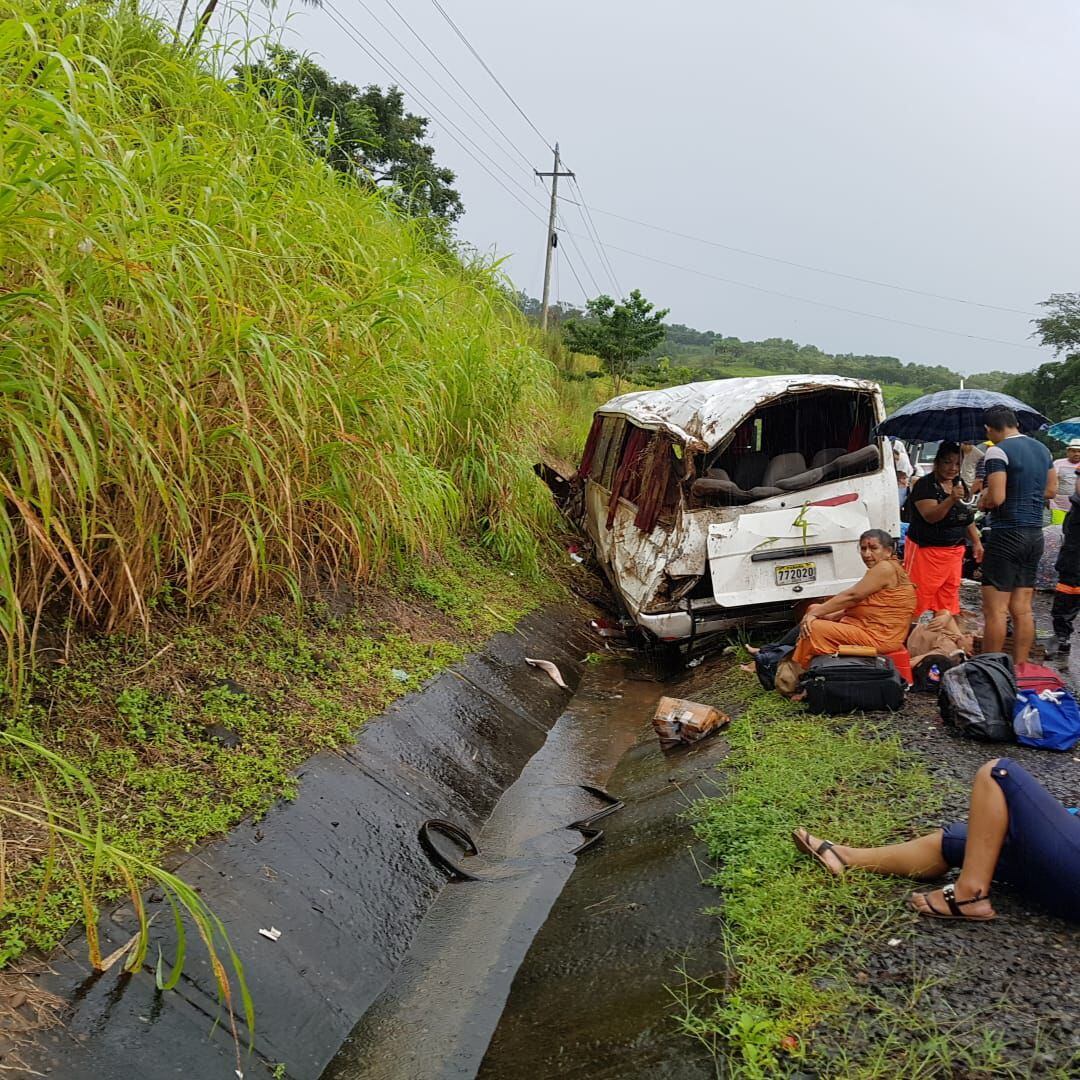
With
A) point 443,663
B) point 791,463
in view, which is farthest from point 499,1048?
point 791,463

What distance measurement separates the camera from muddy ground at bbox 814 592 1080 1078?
7.58 ft

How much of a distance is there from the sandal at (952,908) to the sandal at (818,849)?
320 mm

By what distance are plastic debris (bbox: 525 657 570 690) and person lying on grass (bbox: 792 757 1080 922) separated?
412cm

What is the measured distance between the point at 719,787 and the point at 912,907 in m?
1.40

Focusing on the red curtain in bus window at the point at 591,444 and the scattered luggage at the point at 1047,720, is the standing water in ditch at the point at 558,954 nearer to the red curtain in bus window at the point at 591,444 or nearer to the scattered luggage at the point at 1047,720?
the scattered luggage at the point at 1047,720

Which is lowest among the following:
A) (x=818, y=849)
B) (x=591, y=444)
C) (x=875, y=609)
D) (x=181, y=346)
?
(x=818, y=849)

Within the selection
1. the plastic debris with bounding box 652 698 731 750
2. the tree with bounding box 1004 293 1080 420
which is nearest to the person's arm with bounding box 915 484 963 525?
the plastic debris with bounding box 652 698 731 750

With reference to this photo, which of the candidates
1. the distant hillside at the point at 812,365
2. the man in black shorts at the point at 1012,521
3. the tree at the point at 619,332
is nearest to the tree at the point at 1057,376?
the distant hillside at the point at 812,365

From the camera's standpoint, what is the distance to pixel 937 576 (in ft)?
20.8

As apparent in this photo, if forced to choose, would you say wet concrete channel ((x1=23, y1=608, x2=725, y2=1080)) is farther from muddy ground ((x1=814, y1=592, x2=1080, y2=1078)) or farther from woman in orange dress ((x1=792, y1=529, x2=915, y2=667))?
woman in orange dress ((x1=792, y1=529, x2=915, y2=667))

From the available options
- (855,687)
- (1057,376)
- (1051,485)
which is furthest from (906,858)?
(1057,376)

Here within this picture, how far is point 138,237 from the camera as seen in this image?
11.8 feet

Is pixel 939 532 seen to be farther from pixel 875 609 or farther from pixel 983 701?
pixel 983 701

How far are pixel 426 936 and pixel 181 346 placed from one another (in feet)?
9.56
